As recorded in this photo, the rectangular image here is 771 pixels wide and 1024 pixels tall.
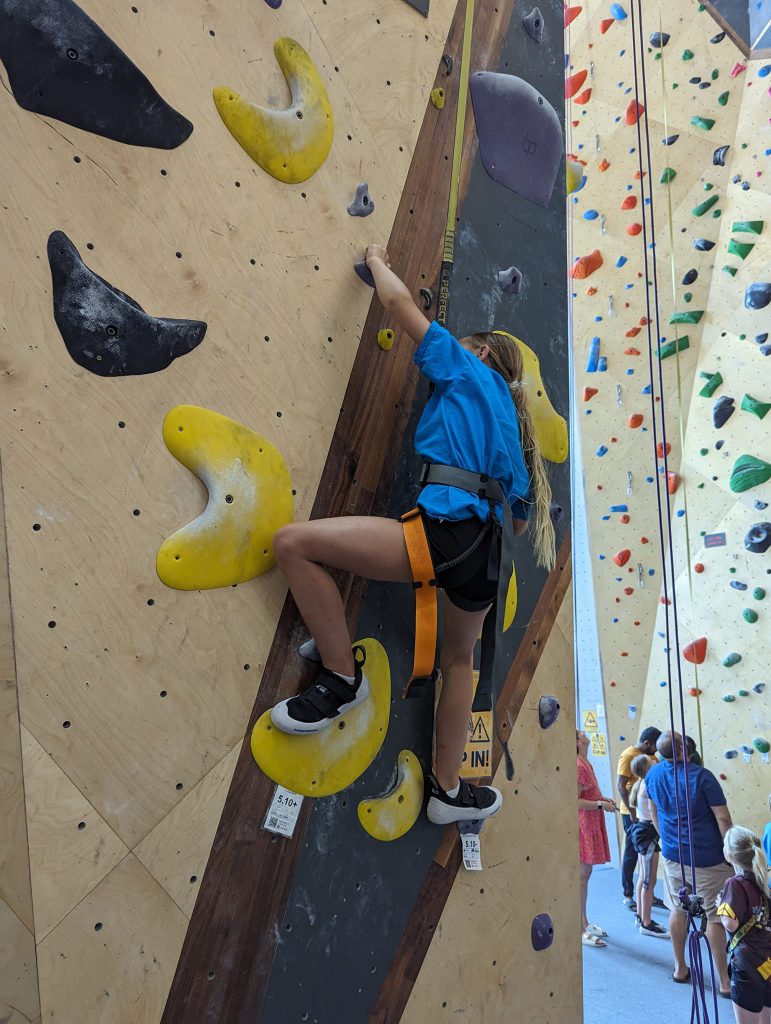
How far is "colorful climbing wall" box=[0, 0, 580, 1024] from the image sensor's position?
4.65ft

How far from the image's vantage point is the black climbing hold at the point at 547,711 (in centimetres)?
242

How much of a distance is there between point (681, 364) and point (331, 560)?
4.83 metres

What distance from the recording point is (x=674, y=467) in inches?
230

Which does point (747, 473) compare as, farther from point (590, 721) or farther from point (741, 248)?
→ point (590, 721)

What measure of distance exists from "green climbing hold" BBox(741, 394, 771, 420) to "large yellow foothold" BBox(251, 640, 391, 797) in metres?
4.19

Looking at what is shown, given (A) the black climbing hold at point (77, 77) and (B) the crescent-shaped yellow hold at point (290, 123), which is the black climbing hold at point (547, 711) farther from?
(A) the black climbing hold at point (77, 77)

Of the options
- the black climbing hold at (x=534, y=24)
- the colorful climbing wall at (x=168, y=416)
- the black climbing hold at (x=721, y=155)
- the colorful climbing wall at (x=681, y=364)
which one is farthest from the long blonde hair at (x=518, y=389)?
the black climbing hold at (x=721, y=155)

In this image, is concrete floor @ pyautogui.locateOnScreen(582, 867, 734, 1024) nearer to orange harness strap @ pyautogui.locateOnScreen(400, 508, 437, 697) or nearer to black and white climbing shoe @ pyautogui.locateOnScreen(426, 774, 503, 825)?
black and white climbing shoe @ pyautogui.locateOnScreen(426, 774, 503, 825)

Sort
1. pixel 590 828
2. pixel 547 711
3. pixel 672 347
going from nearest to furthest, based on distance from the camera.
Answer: pixel 547 711, pixel 590 828, pixel 672 347

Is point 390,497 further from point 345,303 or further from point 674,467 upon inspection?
point 674,467

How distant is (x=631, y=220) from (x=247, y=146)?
16.4 ft

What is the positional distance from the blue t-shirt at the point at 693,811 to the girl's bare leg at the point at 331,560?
7.60 feet

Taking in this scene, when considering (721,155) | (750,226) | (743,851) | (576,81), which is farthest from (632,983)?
(576,81)

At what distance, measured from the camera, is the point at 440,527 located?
1752 millimetres
